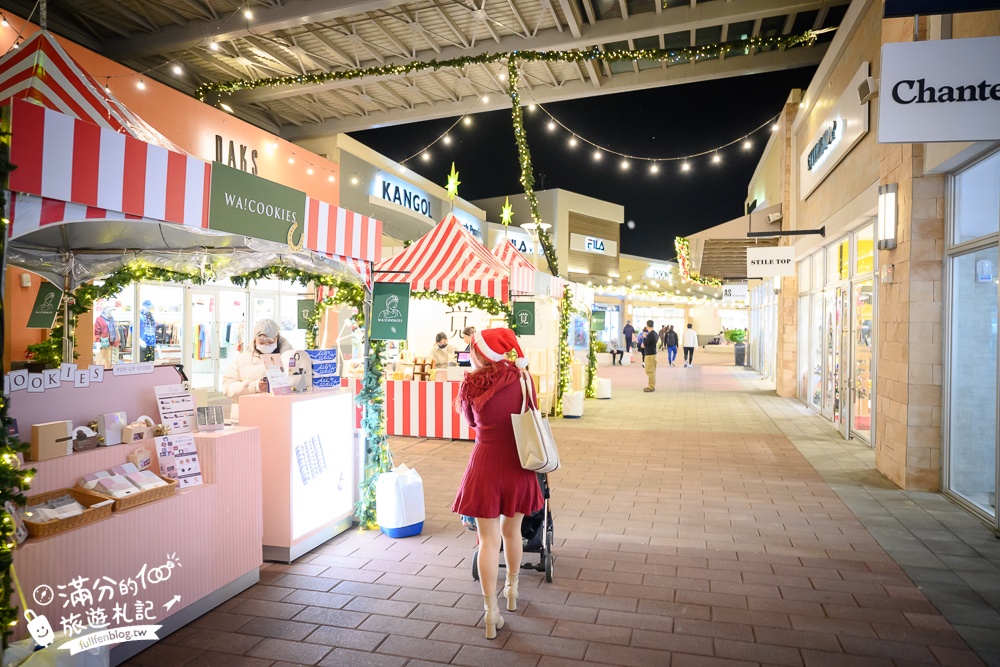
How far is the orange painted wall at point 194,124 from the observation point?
29.9 ft

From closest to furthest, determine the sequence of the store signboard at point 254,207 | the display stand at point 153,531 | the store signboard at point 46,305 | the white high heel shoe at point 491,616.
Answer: the display stand at point 153,531 < the white high heel shoe at point 491,616 < the store signboard at point 254,207 < the store signboard at point 46,305

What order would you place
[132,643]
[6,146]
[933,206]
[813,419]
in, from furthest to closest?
[813,419] → [933,206] → [132,643] → [6,146]

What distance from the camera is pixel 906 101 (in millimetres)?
3949

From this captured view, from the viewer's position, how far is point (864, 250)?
8297 millimetres

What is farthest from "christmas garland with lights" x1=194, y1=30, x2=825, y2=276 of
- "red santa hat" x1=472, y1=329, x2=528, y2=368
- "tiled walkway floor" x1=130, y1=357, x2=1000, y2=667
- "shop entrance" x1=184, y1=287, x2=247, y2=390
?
"red santa hat" x1=472, y1=329, x2=528, y2=368

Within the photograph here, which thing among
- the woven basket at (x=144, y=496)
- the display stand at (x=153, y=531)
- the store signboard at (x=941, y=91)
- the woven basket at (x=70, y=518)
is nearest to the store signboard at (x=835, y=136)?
the store signboard at (x=941, y=91)

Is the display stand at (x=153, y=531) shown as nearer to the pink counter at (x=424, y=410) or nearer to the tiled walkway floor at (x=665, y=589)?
the tiled walkway floor at (x=665, y=589)

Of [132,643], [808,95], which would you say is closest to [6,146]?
[132,643]

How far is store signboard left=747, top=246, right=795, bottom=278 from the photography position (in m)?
11.3

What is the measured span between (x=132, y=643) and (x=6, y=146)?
225 centimetres

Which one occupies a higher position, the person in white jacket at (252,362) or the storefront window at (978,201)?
the storefront window at (978,201)

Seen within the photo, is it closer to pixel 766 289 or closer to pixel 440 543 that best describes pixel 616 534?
pixel 440 543

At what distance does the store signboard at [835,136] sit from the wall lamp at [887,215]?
66.7 inches

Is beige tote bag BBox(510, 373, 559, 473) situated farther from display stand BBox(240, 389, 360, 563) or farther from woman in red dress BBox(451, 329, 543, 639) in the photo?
display stand BBox(240, 389, 360, 563)
